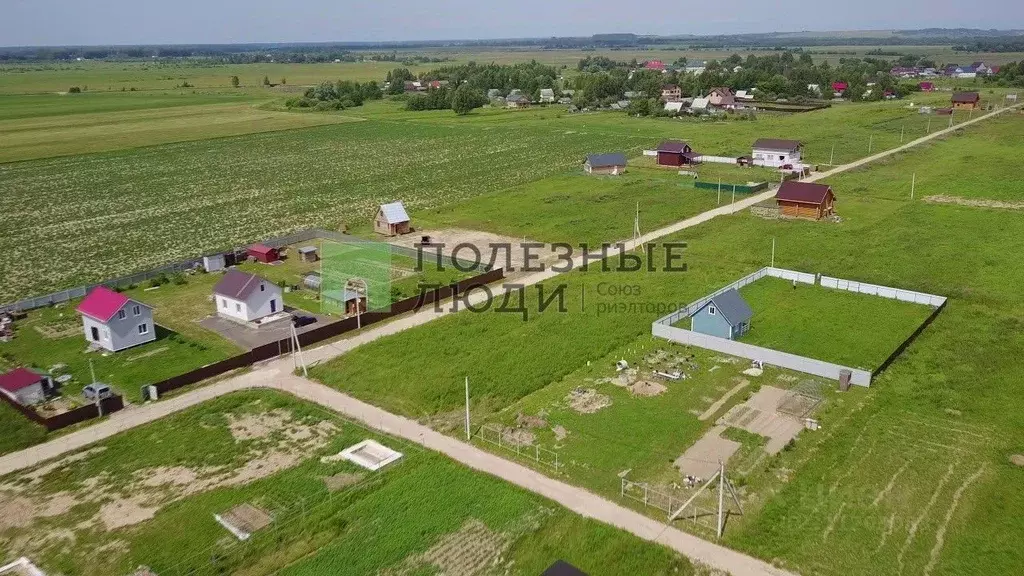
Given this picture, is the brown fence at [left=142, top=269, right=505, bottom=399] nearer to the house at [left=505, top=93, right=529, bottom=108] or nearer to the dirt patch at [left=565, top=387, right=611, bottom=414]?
the dirt patch at [left=565, top=387, right=611, bottom=414]

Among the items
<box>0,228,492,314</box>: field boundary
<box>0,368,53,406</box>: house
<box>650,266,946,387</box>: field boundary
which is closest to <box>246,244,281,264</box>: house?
<box>0,228,492,314</box>: field boundary

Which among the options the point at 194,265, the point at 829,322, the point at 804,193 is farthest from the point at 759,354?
the point at 194,265

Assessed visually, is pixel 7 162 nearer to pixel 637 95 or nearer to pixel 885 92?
pixel 637 95

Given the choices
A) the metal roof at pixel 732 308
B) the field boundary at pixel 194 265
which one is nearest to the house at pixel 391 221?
the field boundary at pixel 194 265

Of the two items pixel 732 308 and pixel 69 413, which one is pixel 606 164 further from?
pixel 69 413

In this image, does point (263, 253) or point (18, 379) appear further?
point (263, 253)

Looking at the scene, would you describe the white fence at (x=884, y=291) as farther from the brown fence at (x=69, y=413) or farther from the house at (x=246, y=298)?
the brown fence at (x=69, y=413)
